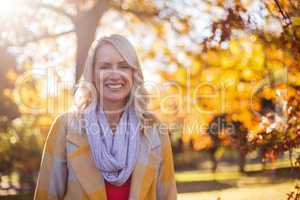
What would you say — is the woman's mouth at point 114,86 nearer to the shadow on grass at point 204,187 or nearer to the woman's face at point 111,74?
the woman's face at point 111,74

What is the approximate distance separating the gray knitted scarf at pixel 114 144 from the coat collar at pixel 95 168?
0.04 metres

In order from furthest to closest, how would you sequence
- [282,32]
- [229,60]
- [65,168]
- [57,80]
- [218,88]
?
1. [57,80]
2. [218,88]
3. [229,60]
4. [282,32]
5. [65,168]

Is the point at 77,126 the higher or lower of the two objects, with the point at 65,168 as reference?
higher

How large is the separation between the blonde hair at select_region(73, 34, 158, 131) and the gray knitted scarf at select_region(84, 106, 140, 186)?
0.05 meters

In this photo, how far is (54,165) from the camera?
113 inches

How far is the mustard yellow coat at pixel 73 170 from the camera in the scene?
285cm

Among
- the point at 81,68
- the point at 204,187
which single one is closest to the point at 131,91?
the point at 81,68

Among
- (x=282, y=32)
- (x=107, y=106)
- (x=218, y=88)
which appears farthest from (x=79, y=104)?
(x=218, y=88)

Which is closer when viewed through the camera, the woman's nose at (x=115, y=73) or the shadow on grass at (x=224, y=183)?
the woman's nose at (x=115, y=73)

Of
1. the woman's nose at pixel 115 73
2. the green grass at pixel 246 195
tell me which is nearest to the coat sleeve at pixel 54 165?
the woman's nose at pixel 115 73

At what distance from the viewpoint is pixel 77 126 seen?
2928 millimetres

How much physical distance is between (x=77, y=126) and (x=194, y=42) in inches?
215

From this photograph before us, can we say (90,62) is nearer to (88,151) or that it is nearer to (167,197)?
(88,151)

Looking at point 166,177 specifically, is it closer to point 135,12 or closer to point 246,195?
point 246,195
